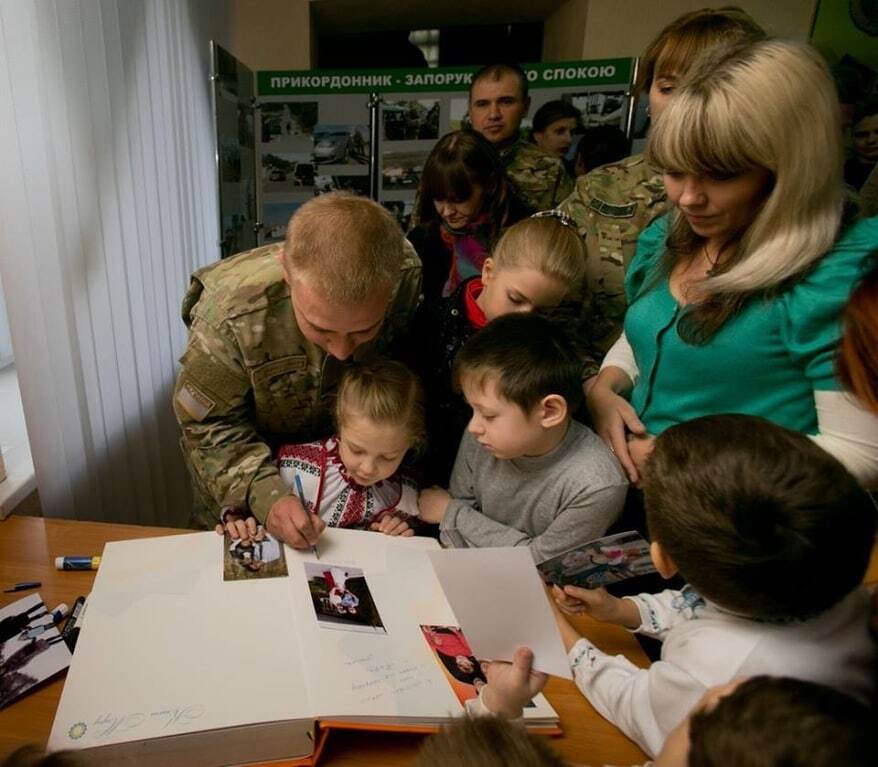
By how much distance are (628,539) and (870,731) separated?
17.7 inches

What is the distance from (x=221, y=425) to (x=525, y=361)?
2.14ft

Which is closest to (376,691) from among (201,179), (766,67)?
(766,67)

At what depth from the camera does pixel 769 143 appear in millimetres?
790

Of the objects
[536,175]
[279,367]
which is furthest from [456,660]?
[536,175]

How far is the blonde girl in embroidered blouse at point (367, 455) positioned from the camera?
1206 millimetres

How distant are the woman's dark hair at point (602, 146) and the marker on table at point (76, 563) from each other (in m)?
2.60

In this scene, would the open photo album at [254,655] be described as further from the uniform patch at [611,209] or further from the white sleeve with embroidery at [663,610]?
the uniform patch at [611,209]

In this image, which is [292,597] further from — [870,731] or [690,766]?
[870,731]

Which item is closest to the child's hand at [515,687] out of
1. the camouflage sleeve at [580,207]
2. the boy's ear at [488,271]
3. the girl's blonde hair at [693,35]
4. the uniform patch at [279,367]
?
the uniform patch at [279,367]

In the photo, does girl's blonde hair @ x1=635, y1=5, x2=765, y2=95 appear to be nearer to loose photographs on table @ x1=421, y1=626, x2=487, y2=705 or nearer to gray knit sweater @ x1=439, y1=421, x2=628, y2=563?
gray knit sweater @ x1=439, y1=421, x2=628, y2=563

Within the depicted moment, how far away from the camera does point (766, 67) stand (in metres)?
0.79

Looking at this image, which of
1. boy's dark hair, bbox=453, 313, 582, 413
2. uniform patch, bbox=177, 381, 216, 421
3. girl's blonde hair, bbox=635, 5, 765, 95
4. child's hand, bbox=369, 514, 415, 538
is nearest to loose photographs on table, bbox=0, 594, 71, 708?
uniform patch, bbox=177, 381, 216, 421

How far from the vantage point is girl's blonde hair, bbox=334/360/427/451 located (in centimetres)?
120

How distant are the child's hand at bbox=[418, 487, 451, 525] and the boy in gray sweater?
0.05 metres
